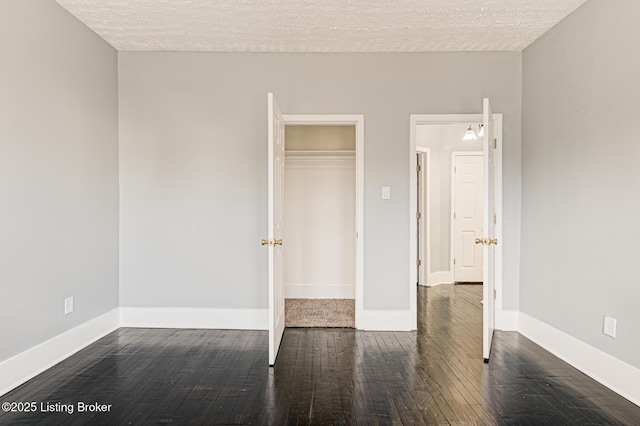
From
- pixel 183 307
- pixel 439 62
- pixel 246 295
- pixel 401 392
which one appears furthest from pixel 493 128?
pixel 183 307

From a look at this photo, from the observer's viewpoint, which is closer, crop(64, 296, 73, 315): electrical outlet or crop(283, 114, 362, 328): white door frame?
crop(64, 296, 73, 315): electrical outlet

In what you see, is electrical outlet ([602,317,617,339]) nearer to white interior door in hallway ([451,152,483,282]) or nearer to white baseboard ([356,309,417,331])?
A: white baseboard ([356,309,417,331])

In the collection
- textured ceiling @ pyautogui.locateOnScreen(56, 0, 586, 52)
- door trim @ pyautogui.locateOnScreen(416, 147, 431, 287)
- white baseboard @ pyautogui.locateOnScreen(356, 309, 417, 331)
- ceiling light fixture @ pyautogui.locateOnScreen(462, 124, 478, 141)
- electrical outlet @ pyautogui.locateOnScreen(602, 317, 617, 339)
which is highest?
textured ceiling @ pyautogui.locateOnScreen(56, 0, 586, 52)

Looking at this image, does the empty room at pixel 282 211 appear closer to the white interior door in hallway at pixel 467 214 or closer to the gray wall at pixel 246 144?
the gray wall at pixel 246 144

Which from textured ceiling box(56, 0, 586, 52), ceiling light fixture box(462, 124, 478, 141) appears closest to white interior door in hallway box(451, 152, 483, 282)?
ceiling light fixture box(462, 124, 478, 141)

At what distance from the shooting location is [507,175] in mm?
3740

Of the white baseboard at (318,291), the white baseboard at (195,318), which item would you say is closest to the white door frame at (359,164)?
the white baseboard at (195,318)

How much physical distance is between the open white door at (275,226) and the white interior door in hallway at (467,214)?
3.55 meters

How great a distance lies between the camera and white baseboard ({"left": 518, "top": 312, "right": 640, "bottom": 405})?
2.41 meters

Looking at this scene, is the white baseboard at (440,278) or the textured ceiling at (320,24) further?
the white baseboard at (440,278)

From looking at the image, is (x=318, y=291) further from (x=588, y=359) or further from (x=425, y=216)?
(x=588, y=359)

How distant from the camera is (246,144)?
3.77 metres

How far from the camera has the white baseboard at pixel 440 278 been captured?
591 centimetres

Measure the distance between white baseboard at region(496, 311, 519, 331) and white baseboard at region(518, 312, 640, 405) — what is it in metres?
0.11
